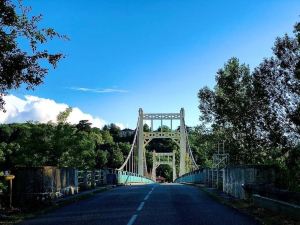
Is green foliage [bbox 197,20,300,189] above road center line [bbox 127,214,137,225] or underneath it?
above

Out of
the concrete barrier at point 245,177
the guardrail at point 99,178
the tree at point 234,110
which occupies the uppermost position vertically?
the tree at point 234,110

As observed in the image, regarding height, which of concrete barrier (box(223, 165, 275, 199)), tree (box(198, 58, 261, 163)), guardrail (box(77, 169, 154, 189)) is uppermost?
tree (box(198, 58, 261, 163))

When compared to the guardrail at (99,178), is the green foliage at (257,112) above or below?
above

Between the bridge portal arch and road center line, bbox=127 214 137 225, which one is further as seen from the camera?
the bridge portal arch

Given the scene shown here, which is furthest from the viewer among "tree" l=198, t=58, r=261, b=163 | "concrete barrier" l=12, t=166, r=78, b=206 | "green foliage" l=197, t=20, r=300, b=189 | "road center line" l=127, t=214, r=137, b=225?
"tree" l=198, t=58, r=261, b=163

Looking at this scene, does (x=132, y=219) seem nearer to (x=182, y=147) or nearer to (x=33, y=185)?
(x=33, y=185)

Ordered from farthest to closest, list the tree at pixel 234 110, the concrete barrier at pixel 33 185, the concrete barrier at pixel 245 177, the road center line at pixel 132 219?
the tree at pixel 234 110 < the concrete barrier at pixel 33 185 < the concrete barrier at pixel 245 177 < the road center line at pixel 132 219

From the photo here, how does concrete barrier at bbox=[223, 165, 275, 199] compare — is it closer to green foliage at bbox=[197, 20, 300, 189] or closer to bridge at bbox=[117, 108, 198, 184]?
green foliage at bbox=[197, 20, 300, 189]

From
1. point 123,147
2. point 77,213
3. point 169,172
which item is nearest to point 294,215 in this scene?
point 77,213

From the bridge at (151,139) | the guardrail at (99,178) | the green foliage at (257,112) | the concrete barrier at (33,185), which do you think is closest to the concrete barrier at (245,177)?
the green foliage at (257,112)

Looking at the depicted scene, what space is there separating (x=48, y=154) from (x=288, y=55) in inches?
1128

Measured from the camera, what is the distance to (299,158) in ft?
69.8

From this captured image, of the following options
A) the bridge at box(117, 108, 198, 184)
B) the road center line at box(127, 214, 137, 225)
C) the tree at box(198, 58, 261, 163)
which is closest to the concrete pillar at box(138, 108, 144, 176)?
the bridge at box(117, 108, 198, 184)

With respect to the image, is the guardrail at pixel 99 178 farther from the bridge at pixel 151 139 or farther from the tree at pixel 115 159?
the tree at pixel 115 159
